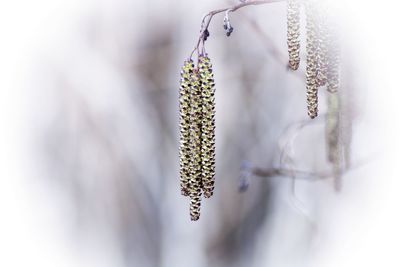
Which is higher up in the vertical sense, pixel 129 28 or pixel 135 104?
pixel 129 28

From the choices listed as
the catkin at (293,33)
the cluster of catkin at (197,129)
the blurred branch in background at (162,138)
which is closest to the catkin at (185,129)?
the cluster of catkin at (197,129)

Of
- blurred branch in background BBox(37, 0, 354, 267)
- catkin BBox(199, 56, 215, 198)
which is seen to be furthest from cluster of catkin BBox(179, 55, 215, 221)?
blurred branch in background BBox(37, 0, 354, 267)

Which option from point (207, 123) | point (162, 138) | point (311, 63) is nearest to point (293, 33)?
point (311, 63)

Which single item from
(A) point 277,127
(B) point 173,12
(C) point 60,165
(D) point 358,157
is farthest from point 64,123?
(D) point 358,157

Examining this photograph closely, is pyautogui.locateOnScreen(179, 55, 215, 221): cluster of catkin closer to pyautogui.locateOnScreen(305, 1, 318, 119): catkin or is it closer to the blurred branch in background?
pyautogui.locateOnScreen(305, 1, 318, 119): catkin

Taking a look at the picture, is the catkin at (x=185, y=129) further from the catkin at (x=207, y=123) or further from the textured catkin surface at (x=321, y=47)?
the textured catkin surface at (x=321, y=47)

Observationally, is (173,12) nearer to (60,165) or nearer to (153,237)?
(60,165)

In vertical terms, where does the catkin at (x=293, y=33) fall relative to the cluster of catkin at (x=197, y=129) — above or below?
above
